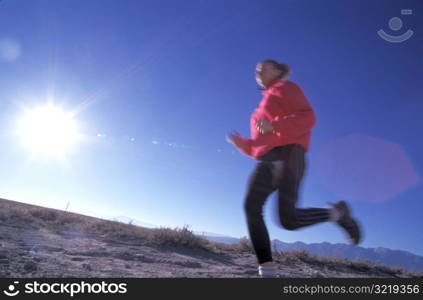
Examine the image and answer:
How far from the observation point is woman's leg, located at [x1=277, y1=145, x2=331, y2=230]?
331 centimetres

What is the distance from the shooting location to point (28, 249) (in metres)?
4.54

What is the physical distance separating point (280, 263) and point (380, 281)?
3501mm

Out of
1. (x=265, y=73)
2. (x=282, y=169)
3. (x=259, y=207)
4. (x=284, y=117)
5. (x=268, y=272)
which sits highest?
(x=265, y=73)

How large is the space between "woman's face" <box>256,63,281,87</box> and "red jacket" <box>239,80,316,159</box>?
0.14m

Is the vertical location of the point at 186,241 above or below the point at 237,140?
below

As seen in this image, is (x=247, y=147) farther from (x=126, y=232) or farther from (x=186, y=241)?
(x=126, y=232)

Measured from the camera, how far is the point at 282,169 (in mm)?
3326

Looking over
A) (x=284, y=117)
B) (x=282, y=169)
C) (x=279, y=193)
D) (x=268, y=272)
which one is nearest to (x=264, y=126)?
(x=284, y=117)

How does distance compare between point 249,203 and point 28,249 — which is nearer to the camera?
point 249,203

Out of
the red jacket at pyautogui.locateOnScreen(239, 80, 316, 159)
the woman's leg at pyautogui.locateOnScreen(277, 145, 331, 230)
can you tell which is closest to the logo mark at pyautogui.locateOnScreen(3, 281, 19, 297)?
the woman's leg at pyautogui.locateOnScreen(277, 145, 331, 230)

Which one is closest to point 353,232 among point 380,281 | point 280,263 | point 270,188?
point 380,281

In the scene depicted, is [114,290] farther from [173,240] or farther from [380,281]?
[173,240]

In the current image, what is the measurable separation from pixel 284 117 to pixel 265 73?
0.76m

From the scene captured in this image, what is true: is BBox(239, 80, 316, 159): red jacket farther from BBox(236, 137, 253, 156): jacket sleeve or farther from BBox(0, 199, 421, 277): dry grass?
BBox(0, 199, 421, 277): dry grass
